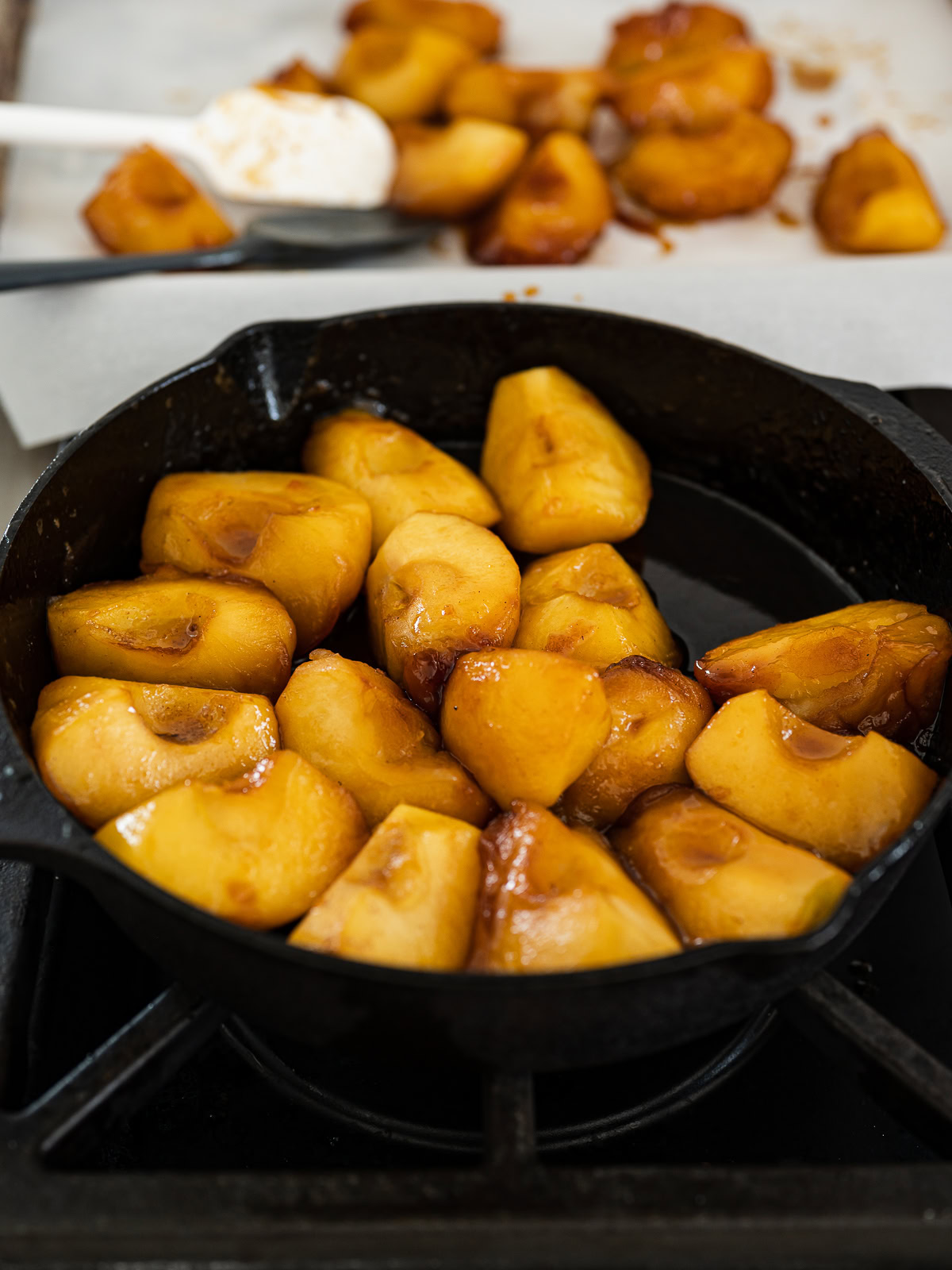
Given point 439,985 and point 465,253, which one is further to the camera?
point 465,253

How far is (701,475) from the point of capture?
133 centimetres

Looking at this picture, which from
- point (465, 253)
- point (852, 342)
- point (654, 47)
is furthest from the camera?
point (654, 47)

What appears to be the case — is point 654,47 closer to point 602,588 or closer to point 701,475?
point 701,475

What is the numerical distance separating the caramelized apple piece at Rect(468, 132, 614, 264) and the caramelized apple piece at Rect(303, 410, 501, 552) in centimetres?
60

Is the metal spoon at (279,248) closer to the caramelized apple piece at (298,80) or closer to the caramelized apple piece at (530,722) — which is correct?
the caramelized apple piece at (298,80)

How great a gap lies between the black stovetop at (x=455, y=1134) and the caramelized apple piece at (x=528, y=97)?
4.45 ft

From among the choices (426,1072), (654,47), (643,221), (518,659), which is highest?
(654,47)

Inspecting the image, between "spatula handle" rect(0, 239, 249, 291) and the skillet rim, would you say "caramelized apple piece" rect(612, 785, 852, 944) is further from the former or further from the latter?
"spatula handle" rect(0, 239, 249, 291)

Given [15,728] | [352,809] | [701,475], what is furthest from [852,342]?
[15,728]

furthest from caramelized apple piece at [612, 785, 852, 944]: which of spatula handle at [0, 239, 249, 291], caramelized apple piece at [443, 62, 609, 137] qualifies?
caramelized apple piece at [443, 62, 609, 137]

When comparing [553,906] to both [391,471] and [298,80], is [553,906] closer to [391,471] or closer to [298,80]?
[391,471]

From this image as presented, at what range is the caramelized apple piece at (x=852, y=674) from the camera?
990 mm

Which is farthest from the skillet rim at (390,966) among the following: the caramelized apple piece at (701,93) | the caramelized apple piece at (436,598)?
the caramelized apple piece at (701,93)

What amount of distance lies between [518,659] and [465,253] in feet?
3.58
